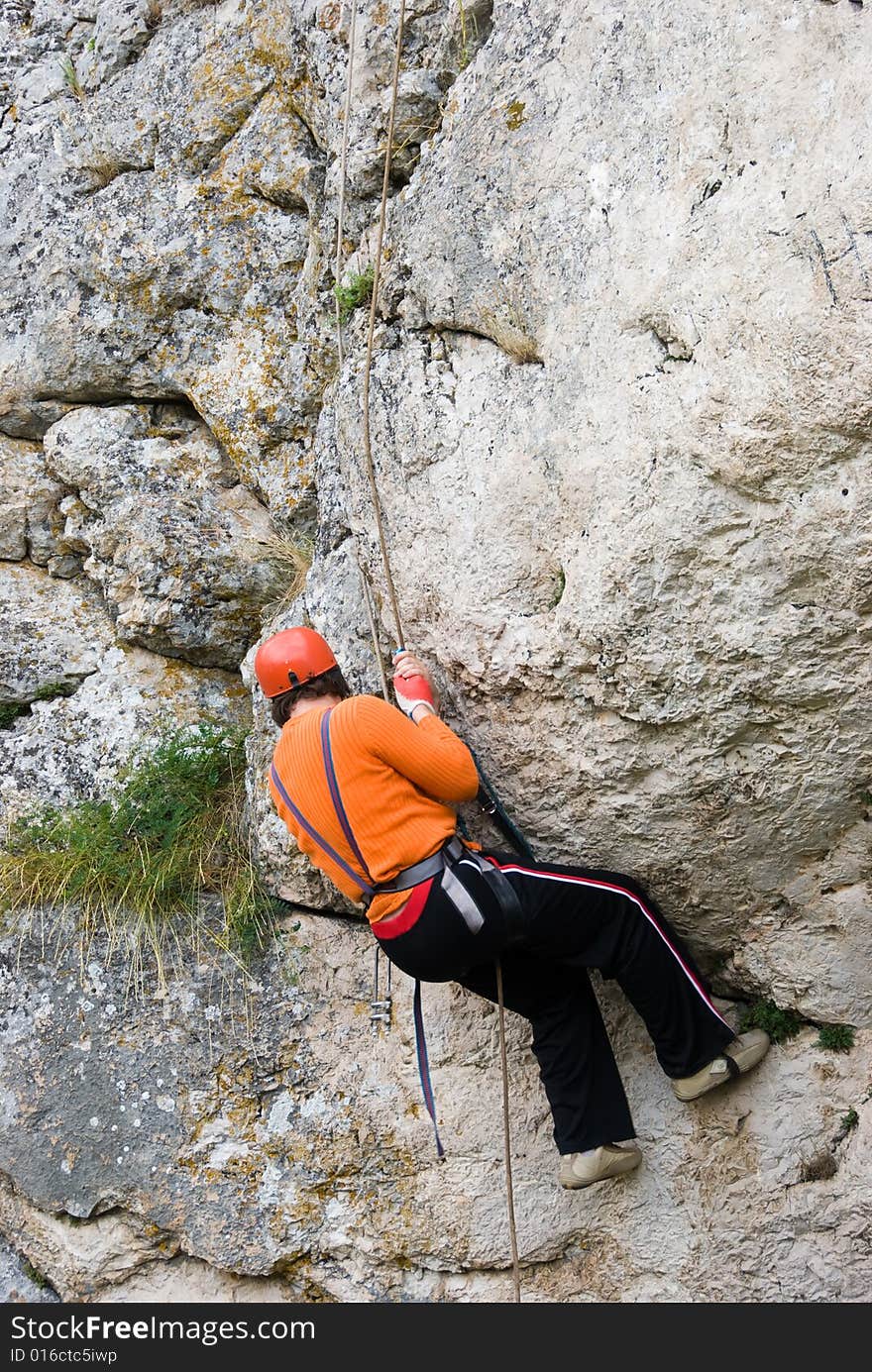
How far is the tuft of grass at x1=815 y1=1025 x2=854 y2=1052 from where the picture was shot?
158 inches

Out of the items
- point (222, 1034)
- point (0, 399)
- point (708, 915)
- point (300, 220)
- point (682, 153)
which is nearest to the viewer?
point (682, 153)

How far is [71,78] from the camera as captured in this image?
6.12 meters

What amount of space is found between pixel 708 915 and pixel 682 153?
258 cm

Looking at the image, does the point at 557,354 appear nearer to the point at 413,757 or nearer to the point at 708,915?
the point at 413,757

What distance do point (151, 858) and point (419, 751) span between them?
1.73 metres

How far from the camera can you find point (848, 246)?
3.02 metres

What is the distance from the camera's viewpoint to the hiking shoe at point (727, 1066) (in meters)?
4.05

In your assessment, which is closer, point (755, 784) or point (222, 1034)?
point (755, 784)

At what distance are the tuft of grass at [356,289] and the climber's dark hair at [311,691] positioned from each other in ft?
5.35

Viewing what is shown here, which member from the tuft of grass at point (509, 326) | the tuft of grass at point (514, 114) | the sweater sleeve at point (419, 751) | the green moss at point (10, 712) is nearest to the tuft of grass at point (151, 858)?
the green moss at point (10, 712)

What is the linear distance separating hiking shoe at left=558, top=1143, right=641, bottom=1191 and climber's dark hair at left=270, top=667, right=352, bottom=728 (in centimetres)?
188

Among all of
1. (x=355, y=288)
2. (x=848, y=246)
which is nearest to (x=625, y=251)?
(x=848, y=246)

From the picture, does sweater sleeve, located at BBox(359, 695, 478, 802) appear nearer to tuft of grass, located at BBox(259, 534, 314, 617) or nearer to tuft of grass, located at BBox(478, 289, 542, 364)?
tuft of grass, located at BBox(478, 289, 542, 364)

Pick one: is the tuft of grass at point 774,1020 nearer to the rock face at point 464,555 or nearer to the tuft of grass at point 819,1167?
the rock face at point 464,555
